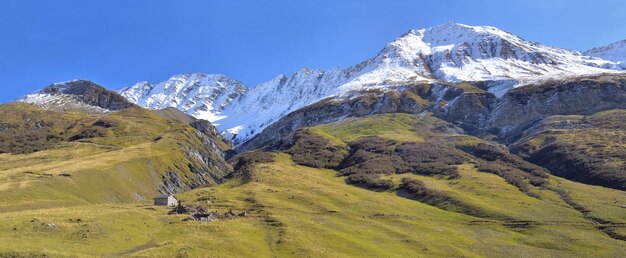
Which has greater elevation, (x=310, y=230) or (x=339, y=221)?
(x=339, y=221)

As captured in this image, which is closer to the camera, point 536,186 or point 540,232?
point 540,232

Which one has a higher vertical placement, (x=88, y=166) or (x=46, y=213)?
(x=88, y=166)

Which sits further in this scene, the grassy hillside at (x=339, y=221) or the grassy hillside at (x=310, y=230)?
the grassy hillside at (x=339, y=221)

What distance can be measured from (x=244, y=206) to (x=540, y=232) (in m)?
72.3

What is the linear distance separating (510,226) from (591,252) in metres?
24.8

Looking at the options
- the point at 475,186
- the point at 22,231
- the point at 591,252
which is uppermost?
the point at 475,186

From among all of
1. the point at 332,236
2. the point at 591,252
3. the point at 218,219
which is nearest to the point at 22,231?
the point at 218,219

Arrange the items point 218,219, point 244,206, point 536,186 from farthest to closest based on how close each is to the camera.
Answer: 1. point 536,186
2. point 244,206
3. point 218,219

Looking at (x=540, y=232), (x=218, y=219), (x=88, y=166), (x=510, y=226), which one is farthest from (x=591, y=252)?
(x=88, y=166)

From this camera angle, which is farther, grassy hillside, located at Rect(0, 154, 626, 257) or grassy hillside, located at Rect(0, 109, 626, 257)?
grassy hillside, located at Rect(0, 109, 626, 257)

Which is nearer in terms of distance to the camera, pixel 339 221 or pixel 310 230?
pixel 310 230

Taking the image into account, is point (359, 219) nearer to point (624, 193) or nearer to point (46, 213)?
point (46, 213)

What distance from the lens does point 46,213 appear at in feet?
323

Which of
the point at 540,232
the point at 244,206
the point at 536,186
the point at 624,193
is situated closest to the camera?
the point at 540,232
